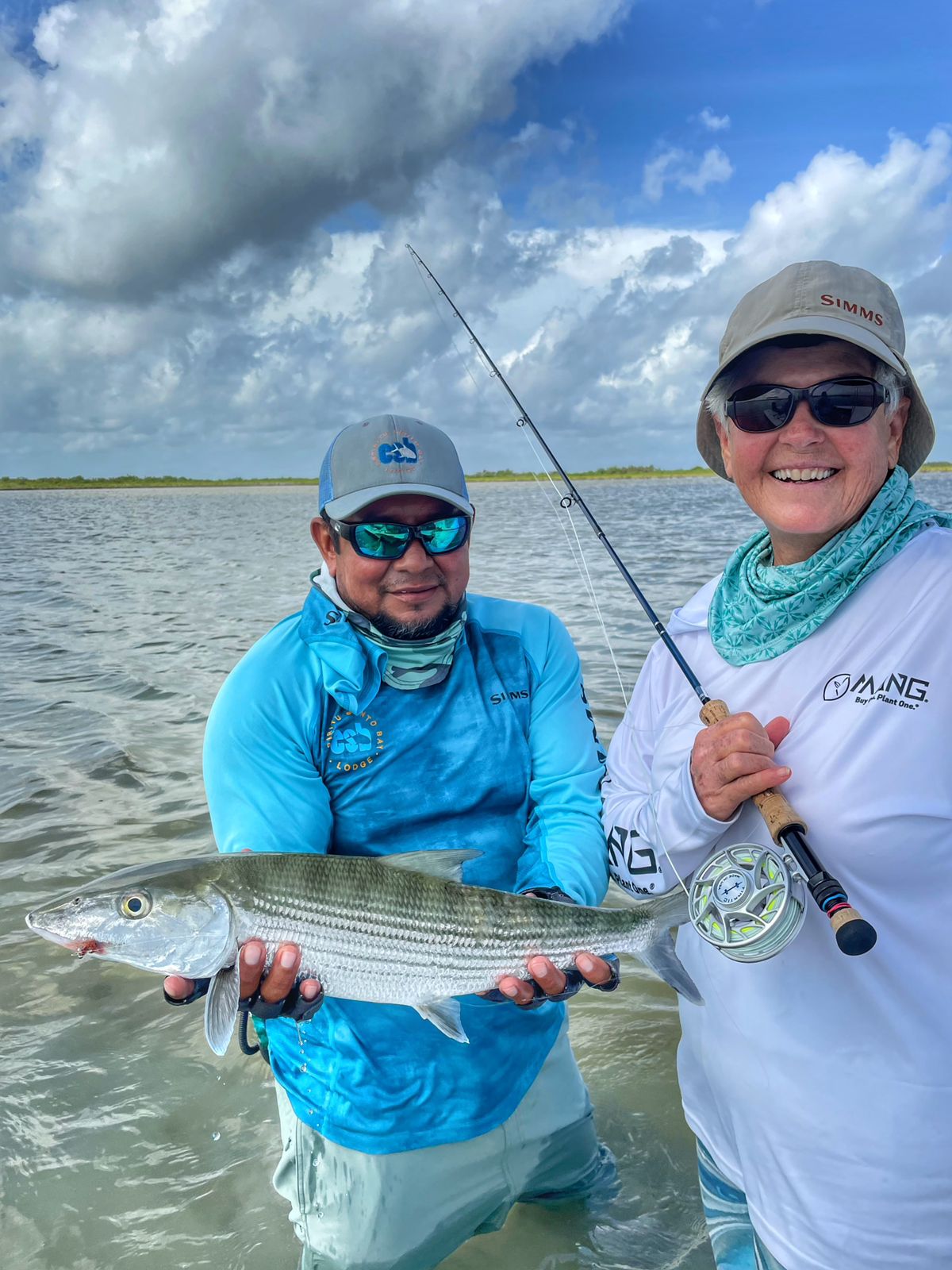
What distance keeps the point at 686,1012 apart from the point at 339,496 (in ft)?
6.92

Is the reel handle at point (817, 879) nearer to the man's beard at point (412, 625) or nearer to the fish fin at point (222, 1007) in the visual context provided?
the man's beard at point (412, 625)

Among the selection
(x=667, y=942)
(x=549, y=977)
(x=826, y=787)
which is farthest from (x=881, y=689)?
(x=549, y=977)

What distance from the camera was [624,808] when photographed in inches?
117

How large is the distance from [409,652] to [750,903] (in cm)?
152

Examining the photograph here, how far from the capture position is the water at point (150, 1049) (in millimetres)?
3959

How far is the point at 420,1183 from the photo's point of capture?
3.38 meters

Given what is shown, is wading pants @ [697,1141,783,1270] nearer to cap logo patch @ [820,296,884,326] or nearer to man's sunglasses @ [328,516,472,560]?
man's sunglasses @ [328,516,472,560]

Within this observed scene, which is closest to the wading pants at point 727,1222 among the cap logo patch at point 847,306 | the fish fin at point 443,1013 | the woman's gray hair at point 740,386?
the fish fin at point 443,1013

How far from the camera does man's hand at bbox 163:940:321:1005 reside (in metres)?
2.91

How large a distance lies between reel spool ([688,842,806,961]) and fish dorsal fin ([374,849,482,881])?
0.91m

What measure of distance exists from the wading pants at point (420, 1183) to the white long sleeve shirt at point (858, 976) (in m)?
1.17

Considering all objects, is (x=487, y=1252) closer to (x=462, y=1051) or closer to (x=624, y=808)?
(x=462, y=1051)

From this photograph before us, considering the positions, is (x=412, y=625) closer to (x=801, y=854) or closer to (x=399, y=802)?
(x=399, y=802)

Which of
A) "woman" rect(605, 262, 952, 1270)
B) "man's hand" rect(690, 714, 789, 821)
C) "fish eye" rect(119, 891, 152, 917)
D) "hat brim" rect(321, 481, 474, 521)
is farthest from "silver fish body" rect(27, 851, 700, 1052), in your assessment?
"hat brim" rect(321, 481, 474, 521)
